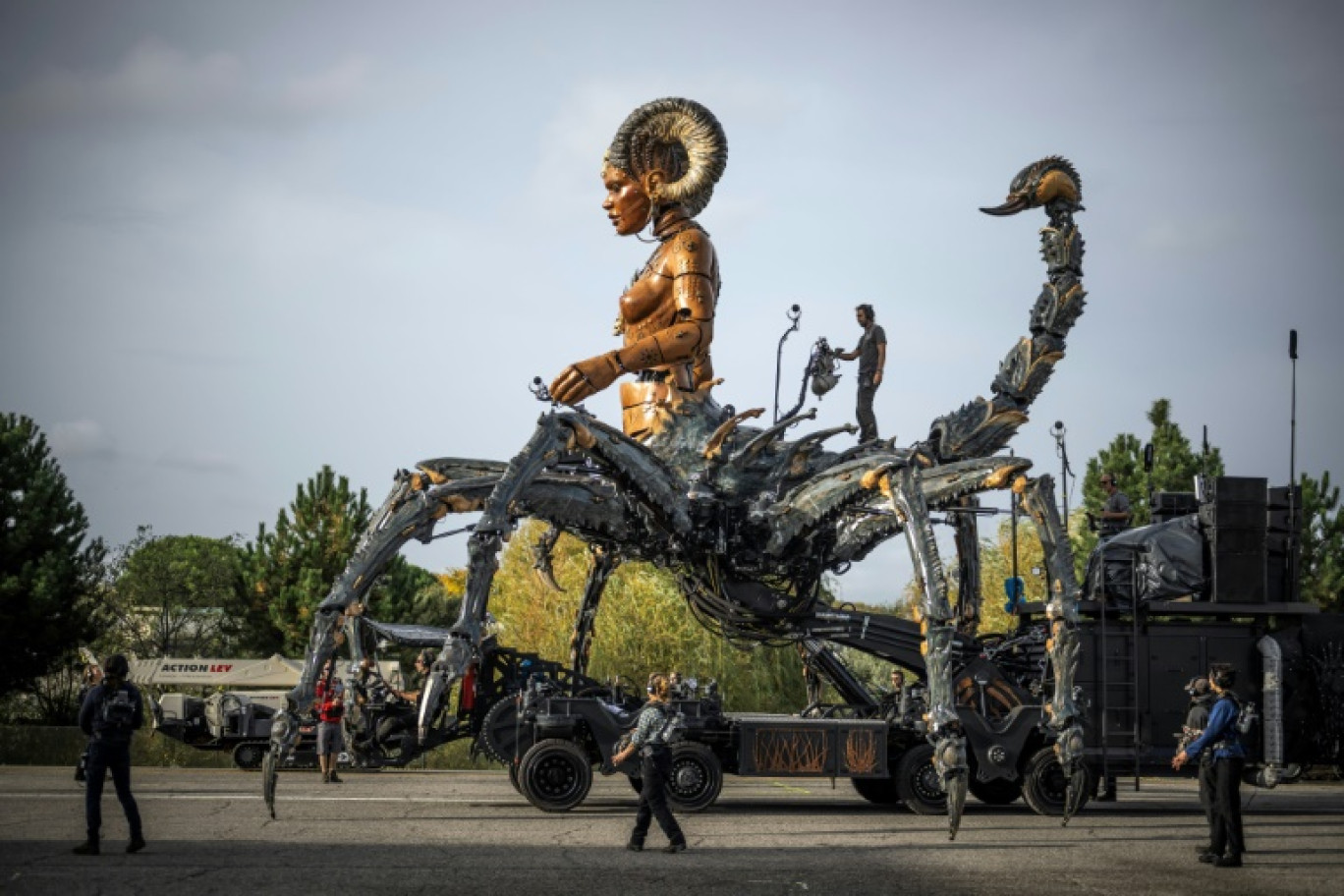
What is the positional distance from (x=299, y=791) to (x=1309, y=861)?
498 inches

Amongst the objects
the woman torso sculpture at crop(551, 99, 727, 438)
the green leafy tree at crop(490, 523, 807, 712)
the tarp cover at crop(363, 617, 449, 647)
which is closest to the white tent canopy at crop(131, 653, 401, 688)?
the green leafy tree at crop(490, 523, 807, 712)

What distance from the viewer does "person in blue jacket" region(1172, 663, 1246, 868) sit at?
13.1m

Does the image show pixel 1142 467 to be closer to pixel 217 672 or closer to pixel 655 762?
pixel 217 672

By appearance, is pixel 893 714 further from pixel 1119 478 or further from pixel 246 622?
pixel 246 622

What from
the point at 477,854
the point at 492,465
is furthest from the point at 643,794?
the point at 492,465

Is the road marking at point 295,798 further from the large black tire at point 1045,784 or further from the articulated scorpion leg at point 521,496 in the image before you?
the large black tire at point 1045,784

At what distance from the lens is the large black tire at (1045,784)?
17422 millimetres

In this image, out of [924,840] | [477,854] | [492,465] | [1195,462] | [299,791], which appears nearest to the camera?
[477,854]

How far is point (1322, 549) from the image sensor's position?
34719 mm

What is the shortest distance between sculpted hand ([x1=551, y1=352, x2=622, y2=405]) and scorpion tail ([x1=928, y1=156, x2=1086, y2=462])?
4.18 metres

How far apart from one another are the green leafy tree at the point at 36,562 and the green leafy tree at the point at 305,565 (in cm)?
507

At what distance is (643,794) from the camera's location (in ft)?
43.7

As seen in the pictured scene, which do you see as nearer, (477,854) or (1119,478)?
(477,854)

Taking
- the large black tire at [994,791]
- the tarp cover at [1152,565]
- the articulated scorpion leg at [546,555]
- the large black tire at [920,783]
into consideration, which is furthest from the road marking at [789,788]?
the tarp cover at [1152,565]
